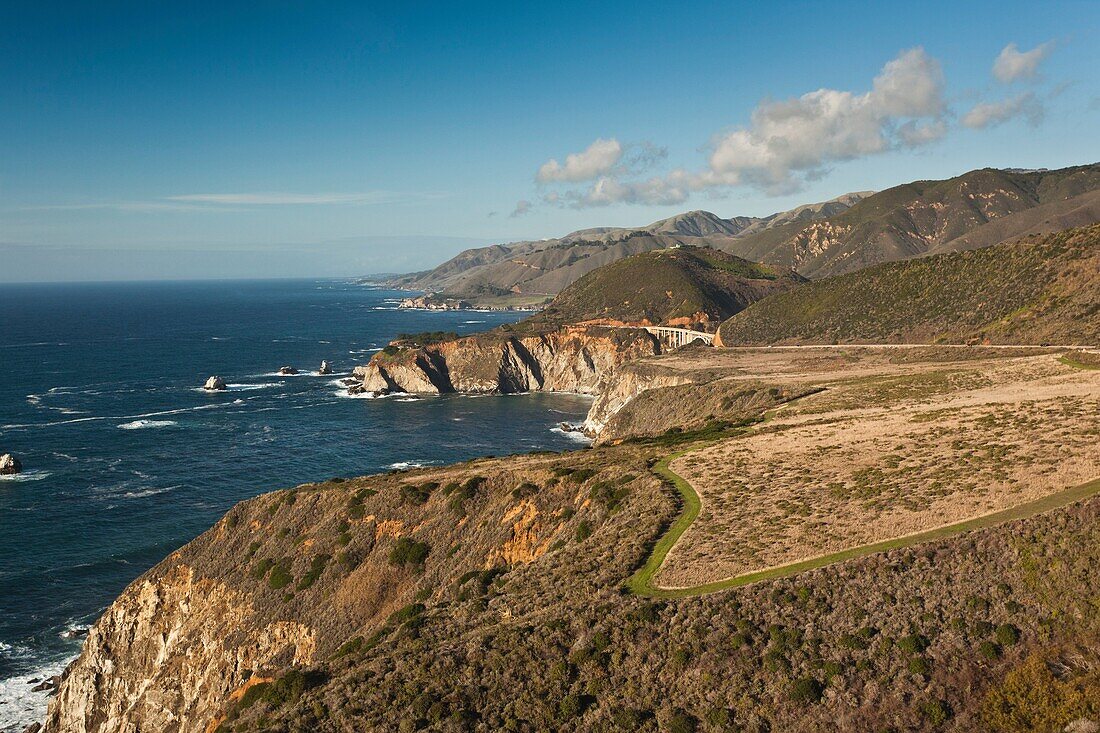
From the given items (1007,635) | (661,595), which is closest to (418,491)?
(661,595)

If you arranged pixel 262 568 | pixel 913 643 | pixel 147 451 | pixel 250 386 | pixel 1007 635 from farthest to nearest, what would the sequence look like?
pixel 250 386 → pixel 147 451 → pixel 262 568 → pixel 913 643 → pixel 1007 635

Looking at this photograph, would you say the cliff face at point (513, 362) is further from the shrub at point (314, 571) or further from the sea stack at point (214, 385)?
the shrub at point (314, 571)

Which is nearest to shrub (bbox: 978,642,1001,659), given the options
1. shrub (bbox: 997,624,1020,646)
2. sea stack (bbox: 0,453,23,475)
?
shrub (bbox: 997,624,1020,646)

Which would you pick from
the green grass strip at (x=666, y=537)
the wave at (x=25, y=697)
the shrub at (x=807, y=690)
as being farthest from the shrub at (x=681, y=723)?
the wave at (x=25, y=697)

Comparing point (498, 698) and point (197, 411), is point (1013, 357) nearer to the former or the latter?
point (498, 698)

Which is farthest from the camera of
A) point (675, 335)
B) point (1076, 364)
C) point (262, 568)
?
point (675, 335)

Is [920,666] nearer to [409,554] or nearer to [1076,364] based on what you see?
[409,554]
